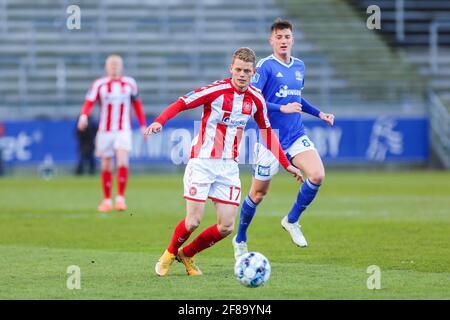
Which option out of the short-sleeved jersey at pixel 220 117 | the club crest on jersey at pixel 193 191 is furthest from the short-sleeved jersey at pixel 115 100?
the club crest on jersey at pixel 193 191

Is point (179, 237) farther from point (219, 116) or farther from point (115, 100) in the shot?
point (115, 100)

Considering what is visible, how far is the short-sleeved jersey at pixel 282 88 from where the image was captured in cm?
1029

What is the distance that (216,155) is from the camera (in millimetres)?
8539

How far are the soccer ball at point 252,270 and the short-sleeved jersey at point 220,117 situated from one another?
47.7 inches

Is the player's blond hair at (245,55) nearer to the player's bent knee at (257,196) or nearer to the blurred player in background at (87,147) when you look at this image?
the player's bent knee at (257,196)

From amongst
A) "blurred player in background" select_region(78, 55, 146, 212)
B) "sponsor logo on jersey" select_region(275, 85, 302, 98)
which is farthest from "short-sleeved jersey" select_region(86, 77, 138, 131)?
"sponsor logo on jersey" select_region(275, 85, 302, 98)

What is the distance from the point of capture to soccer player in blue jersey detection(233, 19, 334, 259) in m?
10.2

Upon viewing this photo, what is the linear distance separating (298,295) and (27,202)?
10.6 metres

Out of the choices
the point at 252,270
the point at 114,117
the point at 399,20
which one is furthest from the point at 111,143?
the point at 399,20

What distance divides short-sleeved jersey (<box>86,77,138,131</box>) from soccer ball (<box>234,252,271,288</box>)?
28.9ft

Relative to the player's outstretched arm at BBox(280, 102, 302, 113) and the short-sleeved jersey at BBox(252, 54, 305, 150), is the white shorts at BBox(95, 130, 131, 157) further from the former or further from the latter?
the player's outstretched arm at BBox(280, 102, 302, 113)

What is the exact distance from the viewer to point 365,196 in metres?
18.7
